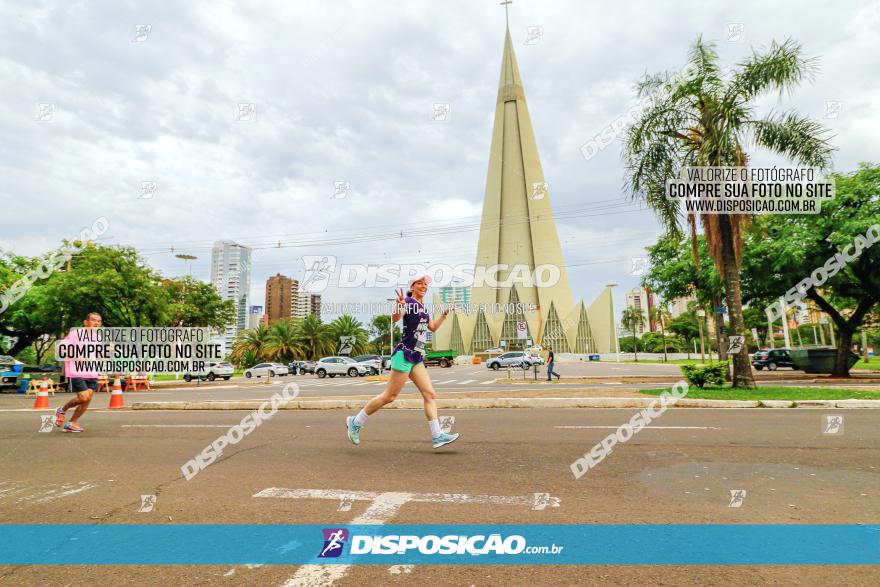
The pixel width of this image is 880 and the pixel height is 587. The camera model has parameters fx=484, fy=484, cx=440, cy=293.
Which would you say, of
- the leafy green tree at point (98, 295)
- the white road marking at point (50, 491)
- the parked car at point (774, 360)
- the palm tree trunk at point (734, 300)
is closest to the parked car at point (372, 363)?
the leafy green tree at point (98, 295)

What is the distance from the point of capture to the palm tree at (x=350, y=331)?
6150 cm

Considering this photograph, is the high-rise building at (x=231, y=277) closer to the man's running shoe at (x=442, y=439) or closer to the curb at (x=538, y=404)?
the curb at (x=538, y=404)

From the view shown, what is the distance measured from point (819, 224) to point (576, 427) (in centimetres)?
1738

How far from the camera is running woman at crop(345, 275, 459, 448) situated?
18.6ft

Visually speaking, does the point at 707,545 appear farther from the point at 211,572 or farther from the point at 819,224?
the point at 819,224

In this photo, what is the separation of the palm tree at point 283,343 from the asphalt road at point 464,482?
4979cm

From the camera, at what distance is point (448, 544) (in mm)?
2967

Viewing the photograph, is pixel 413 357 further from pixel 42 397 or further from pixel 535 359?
pixel 535 359

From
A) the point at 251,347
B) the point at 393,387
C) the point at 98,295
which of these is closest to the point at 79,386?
the point at 393,387

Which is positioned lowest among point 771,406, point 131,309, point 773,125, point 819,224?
point 771,406

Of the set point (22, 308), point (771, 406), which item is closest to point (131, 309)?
point (22, 308)

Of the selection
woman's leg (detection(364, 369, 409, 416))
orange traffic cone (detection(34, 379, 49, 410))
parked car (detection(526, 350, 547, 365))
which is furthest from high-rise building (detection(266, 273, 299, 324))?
woman's leg (detection(364, 369, 409, 416))

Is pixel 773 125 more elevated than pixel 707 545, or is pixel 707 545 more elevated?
pixel 773 125

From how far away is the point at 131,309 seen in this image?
89.7ft
